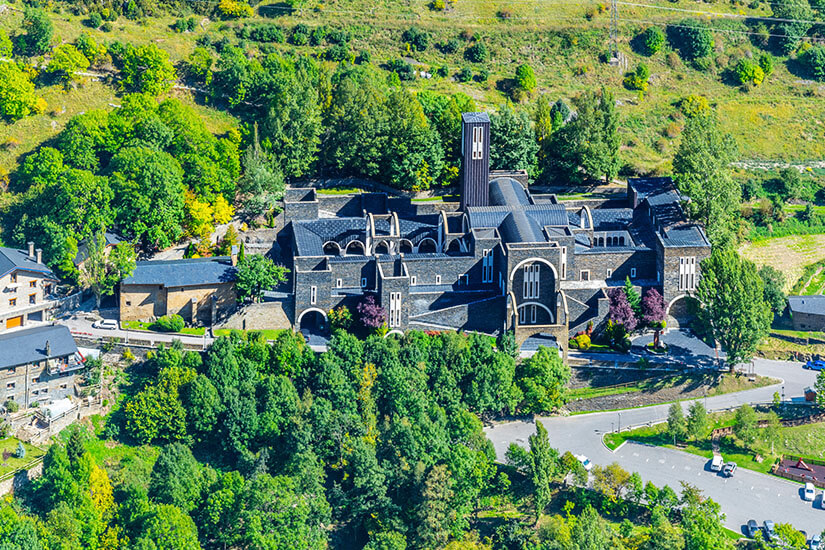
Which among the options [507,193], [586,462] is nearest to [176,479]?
[586,462]

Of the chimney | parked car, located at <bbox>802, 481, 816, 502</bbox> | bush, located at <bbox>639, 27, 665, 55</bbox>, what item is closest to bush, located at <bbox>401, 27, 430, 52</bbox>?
bush, located at <bbox>639, 27, 665, 55</bbox>

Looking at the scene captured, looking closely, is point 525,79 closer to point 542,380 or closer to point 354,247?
point 354,247

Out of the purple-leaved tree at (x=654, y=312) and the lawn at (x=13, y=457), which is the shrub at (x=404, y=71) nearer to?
the purple-leaved tree at (x=654, y=312)

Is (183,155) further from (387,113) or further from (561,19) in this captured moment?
(561,19)

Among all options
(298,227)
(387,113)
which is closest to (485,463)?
(298,227)

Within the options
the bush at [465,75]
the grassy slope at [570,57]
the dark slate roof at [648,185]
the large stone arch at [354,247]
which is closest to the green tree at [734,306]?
the dark slate roof at [648,185]

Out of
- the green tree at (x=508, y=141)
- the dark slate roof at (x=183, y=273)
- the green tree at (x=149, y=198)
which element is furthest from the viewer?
the green tree at (x=508, y=141)
